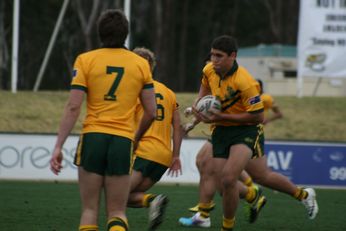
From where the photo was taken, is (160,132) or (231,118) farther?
(160,132)

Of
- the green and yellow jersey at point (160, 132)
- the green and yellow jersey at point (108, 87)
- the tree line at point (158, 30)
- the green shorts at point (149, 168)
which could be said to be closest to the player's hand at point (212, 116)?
the green and yellow jersey at point (160, 132)

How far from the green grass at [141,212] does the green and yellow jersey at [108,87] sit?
3.21m

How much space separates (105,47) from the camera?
7.44 metres

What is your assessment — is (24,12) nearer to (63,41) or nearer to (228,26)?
(63,41)

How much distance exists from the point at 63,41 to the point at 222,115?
4416 cm

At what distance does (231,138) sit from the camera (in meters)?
9.84

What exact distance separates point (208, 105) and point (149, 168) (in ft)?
3.20

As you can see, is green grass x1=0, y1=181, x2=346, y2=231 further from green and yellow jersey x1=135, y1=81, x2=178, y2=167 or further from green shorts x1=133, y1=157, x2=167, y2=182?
green and yellow jersey x1=135, y1=81, x2=178, y2=167

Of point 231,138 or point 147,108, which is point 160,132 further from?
point 147,108

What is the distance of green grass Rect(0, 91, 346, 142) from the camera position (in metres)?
24.8

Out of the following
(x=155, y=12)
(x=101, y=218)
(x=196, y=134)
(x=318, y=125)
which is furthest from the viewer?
(x=155, y=12)

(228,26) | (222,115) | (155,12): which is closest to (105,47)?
(222,115)

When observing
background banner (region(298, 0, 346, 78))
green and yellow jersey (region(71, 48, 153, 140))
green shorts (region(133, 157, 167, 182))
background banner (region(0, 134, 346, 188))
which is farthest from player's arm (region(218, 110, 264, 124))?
background banner (region(298, 0, 346, 78))

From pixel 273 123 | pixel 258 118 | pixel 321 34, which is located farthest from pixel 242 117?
pixel 273 123
